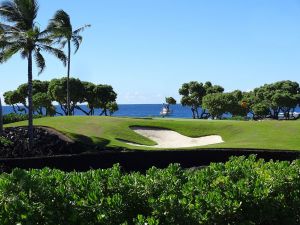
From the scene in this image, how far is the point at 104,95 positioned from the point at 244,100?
33744 millimetres

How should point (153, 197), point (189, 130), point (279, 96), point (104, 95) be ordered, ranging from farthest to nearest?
1. point (279, 96)
2. point (104, 95)
3. point (189, 130)
4. point (153, 197)

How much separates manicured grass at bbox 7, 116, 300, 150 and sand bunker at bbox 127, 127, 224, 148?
0.68 metres

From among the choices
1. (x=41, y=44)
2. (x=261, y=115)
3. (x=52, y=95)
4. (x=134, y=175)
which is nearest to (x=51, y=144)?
(x=41, y=44)

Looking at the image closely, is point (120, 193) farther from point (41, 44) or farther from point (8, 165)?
point (41, 44)

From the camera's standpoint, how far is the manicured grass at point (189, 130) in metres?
35.2

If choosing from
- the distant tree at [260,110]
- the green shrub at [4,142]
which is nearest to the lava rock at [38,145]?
the green shrub at [4,142]

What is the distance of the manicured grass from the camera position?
115 ft

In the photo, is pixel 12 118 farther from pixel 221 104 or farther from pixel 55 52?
pixel 221 104

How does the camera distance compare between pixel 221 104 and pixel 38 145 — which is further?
pixel 221 104

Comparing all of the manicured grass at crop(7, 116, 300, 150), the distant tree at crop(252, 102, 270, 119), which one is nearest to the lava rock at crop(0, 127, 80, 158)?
the manicured grass at crop(7, 116, 300, 150)

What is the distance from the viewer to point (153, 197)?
8.07 m

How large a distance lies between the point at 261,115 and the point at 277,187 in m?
87.8

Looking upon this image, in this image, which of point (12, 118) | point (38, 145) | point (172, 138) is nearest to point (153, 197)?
point (38, 145)

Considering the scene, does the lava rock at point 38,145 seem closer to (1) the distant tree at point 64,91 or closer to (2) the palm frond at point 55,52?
(2) the palm frond at point 55,52
